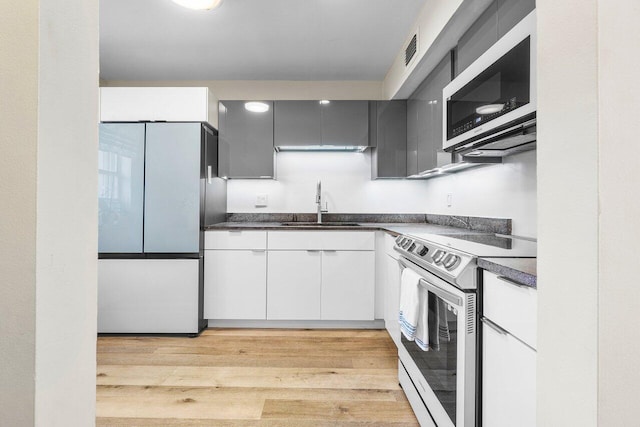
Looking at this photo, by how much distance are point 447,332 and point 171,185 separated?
2.36m

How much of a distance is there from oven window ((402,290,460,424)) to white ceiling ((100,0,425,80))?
199cm

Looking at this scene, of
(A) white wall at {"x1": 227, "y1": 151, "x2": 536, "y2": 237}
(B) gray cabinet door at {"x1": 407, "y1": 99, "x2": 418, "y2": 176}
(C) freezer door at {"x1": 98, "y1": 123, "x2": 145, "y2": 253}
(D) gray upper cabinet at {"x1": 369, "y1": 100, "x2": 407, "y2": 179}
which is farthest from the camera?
(A) white wall at {"x1": 227, "y1": 151, "x2": 536, "y2": 237}

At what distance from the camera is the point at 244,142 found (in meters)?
3.17

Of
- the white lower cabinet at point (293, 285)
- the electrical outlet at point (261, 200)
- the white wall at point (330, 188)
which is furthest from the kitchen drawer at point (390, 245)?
the electrical outlet at point (261, 200)

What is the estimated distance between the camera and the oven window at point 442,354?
1.24 meters

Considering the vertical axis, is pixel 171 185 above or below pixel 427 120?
below

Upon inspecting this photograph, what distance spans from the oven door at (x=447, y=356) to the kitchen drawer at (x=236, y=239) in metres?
1.57

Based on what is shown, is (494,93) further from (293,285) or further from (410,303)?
(293,285)

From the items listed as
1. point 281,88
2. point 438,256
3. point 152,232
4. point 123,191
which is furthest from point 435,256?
point 281,88

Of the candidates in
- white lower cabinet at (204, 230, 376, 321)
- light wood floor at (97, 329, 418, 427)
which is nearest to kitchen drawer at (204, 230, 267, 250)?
white lower cabinet at (204, 230, 376, 321)

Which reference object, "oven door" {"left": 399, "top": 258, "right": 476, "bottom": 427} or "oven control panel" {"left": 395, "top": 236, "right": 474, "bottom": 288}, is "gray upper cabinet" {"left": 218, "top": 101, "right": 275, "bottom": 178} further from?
"oven door" {"left": 399, "top": 258, "right": 476, "bottom": 427}

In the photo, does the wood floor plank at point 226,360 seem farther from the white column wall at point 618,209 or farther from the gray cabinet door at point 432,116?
the white column wall at point 618,209

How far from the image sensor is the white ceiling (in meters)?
2.27

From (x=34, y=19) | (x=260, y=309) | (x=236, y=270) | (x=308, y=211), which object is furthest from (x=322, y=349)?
(x=34, y=19)
